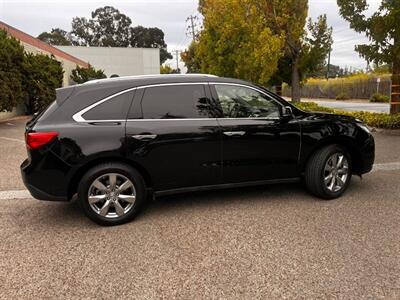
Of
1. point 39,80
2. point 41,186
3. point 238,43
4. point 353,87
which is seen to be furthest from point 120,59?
point 41,186

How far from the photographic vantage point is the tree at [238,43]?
14.0m

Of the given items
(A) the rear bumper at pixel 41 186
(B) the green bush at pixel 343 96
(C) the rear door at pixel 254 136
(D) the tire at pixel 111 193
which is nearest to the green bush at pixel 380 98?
(B) the green bush at pixel 343 96

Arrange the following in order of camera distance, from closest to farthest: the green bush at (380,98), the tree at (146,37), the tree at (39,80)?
the tree at (39,80)
the green bush at (380,98)
the tree at (146,37)

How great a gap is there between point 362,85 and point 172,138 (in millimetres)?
37132

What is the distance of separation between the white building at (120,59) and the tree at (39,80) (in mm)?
31996

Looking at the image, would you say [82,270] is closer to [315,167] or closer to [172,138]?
[172,138]

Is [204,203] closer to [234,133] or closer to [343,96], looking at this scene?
[234,133]

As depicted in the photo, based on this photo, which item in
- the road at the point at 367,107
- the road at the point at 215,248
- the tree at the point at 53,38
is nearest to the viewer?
the road at the point at 215,248

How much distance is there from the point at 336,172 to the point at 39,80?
1618 centimetres

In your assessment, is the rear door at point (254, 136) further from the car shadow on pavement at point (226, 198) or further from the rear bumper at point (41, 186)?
the rear bumper at point (41, 186)

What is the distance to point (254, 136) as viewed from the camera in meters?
4.43

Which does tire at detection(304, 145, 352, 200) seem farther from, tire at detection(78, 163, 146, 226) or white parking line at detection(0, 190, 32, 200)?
white parking line at detection(0, 190, 32, 200)

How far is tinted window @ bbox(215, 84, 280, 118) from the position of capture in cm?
443

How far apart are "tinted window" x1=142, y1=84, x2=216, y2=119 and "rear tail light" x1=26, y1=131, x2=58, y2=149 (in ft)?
A: 3.31
